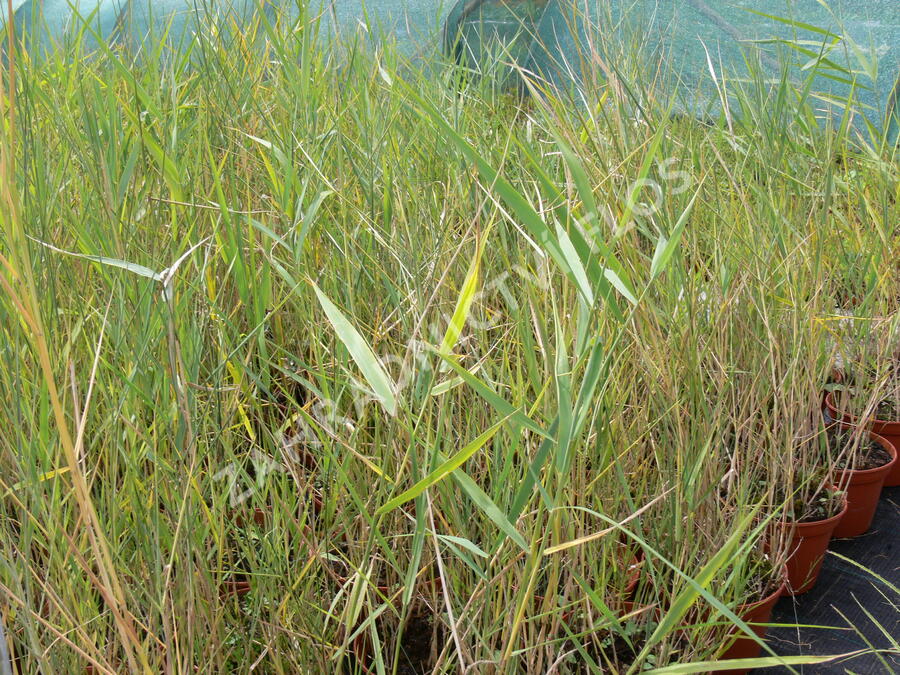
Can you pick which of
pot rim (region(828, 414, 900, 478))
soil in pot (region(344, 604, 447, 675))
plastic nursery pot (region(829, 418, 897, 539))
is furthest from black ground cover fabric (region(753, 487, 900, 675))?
soil in pot (region(344, 604, 447, 675))

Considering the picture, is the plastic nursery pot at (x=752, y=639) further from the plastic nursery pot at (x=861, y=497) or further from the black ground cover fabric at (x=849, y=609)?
the plastic nursery pot at (x=861, y=497)

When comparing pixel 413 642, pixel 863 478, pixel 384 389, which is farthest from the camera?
pixel 863 478

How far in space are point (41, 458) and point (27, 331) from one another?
0.36 feet

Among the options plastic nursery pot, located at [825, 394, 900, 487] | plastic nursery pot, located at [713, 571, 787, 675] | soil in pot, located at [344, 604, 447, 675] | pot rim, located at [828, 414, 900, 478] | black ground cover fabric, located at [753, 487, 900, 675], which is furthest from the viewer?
plastic nursery pot, located at [825, 394, 900, 487]

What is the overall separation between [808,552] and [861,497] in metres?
0.23

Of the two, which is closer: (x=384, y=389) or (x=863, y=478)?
(x=384, y=389)

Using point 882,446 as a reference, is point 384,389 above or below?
above

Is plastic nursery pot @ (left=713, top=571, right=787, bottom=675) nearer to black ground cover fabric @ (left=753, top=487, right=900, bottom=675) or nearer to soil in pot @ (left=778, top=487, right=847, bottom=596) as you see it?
black ground cover fabric @ (left=753, top=487, right=900, bottom=675)

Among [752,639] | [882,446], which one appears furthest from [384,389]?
[882,446]

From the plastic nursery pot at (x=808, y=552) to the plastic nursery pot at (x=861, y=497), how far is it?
0.13 metres

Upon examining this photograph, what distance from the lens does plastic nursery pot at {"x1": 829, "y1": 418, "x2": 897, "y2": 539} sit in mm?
1478

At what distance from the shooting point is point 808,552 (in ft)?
4.42

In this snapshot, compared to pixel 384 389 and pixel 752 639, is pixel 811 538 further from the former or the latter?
pixel 384 389

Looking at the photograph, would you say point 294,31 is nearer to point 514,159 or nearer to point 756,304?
point 514,159
